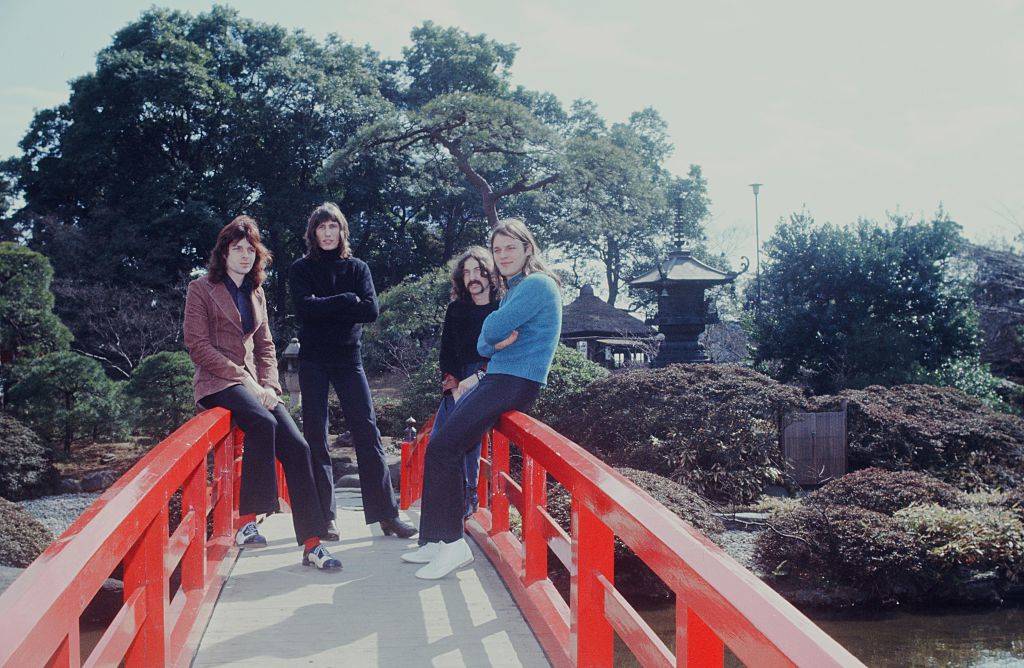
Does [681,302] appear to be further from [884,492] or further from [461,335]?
[461,335]

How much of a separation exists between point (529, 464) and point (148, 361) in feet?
46.9

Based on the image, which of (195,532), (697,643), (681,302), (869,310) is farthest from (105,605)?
(869,310)

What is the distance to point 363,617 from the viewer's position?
11.9ft

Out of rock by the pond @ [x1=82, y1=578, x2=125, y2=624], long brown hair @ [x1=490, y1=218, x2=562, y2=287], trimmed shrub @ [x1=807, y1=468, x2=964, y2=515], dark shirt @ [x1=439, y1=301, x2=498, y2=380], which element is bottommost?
rock by the pond @ [x1=82, y1=578, x2=125, y2=624]

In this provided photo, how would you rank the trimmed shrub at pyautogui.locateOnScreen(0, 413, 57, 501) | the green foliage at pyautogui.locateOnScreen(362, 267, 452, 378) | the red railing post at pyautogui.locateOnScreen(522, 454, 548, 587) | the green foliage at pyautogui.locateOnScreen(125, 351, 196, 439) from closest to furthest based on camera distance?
the red railing post at pyautogui.locateOnScreen(522, 454, 548, 587)
the trimmed shrub at pyautogui.locateOnScreen(0, 413, 57, 501)
the green foliage at pyautogui.locateOnScreen(125, 351, 196, 439)
the green foliage at pyautogui.locateOnScreen(362, 267, 452, 378)

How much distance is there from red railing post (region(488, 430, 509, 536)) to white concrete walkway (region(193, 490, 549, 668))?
Result: 20 cm

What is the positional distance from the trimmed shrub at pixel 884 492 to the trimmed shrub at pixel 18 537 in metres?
7.30

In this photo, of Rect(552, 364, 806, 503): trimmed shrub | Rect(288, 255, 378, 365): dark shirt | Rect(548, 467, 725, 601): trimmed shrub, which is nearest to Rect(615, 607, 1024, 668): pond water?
Rect(548, 467, 725, 601): trimmed shrub

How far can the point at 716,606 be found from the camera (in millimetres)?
1531

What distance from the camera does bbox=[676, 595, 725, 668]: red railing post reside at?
1700 mm

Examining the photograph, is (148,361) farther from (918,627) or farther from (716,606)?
(716,606)

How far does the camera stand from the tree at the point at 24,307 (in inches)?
671

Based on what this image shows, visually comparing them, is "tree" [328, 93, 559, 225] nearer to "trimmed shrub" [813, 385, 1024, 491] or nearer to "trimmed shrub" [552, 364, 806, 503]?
"trimmed shrub" [552, 364, 806, 503]

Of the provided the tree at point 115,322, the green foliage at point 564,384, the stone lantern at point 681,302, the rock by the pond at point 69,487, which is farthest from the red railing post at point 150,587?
the tree at point 115,322
